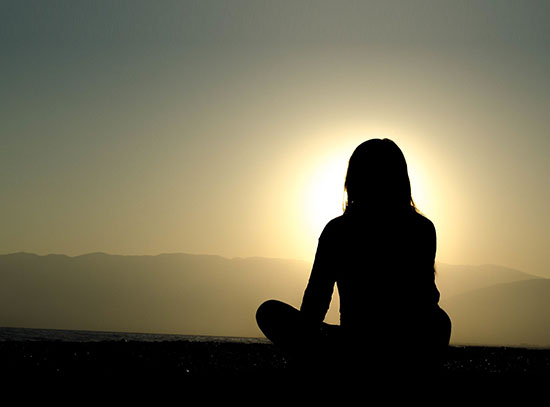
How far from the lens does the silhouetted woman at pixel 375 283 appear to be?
12.2 feet

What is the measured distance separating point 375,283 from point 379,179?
0.69 meters

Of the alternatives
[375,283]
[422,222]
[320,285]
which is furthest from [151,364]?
[422,222]

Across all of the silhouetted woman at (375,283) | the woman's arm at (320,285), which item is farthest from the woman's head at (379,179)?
the woman's arm at (320,285)

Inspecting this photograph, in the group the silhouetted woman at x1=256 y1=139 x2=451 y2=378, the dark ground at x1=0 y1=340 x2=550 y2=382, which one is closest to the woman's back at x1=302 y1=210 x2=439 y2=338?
the silhouetted woman at x1=256 y1=139 x2=451 y2=378

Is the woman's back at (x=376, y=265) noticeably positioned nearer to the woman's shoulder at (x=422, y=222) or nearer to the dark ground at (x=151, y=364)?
the woman's shoulder at (x=422, y=222)

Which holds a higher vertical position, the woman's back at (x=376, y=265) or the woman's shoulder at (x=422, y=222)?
the woman's shoulder at (x=422, y=222)

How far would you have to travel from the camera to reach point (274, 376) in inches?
303

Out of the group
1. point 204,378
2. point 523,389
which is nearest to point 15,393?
point 204,378

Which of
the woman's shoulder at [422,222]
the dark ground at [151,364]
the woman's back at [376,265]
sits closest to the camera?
the woman's back at [376,265]

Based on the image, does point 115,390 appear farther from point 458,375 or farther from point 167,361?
point 458,375

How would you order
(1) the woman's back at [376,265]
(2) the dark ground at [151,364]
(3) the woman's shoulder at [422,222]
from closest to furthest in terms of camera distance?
(1) the woman's back at [376,265]
(3) the woman's shoulder at [422,222]
(2) the dark ground at [151,364]

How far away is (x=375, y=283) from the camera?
12.1 ft

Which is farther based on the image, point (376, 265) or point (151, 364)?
point (151, 364)

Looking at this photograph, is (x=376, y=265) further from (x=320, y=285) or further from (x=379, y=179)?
(x=379, y=179)
